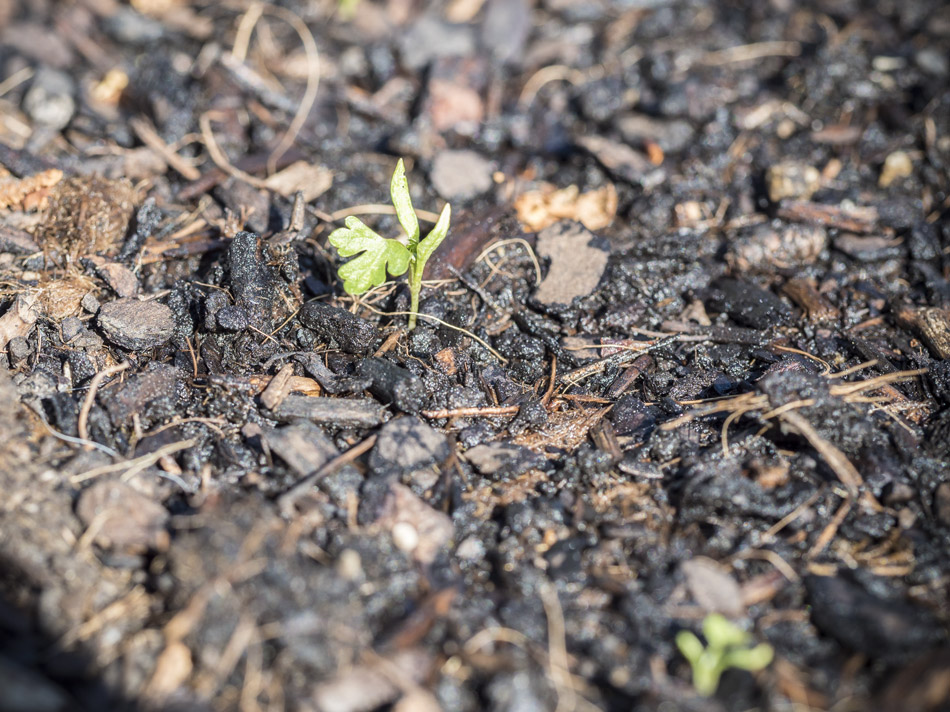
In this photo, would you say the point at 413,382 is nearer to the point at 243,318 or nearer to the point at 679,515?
the point at 243,318

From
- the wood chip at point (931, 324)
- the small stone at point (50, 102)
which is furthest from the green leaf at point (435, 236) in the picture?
the small stone at point (50, 102)

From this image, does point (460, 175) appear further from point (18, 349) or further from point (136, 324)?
point (18, 349)

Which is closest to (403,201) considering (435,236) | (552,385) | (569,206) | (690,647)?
(435,236)

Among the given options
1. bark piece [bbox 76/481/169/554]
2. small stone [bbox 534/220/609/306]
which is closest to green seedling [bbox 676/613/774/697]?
small stone [bbox 534/220/609/306]

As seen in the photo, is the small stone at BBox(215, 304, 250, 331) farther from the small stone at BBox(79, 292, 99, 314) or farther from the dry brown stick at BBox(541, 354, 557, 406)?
the dry brown stick at BBox(541, 354, 557, 406)

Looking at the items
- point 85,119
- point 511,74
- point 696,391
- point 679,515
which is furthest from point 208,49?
point 679,515
